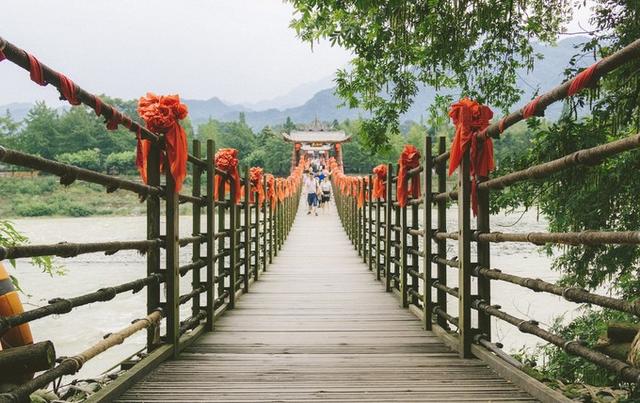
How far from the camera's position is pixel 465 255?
2783 millimetres

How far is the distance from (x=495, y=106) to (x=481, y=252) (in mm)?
4755

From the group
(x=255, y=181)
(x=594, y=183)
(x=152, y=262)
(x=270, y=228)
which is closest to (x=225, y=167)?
(x=152, y=262)

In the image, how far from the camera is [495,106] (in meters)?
7.02

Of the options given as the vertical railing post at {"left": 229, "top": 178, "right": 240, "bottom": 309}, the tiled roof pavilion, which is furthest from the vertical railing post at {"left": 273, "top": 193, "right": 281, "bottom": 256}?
the tiled roof pavilion

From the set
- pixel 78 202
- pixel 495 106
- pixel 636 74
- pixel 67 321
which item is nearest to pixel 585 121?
pixel 636 74

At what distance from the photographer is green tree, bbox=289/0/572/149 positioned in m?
5.44

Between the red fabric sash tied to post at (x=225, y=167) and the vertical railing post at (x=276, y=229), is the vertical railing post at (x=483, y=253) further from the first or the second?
the vertical railing post at (x=276, y=229)

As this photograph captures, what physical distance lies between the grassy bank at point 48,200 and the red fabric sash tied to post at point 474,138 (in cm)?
3157

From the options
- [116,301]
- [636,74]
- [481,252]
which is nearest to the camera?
[481,252]

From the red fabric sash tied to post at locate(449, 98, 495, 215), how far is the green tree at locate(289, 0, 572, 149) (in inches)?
96.0

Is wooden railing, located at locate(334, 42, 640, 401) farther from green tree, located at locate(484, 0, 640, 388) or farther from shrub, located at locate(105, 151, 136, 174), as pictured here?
shrub, located at locate(105, 151, 136, 174)

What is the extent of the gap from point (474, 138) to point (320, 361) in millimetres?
1369

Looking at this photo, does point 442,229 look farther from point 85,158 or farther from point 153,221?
point 85,158

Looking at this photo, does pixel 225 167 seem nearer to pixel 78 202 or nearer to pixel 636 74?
pixel 636 74
